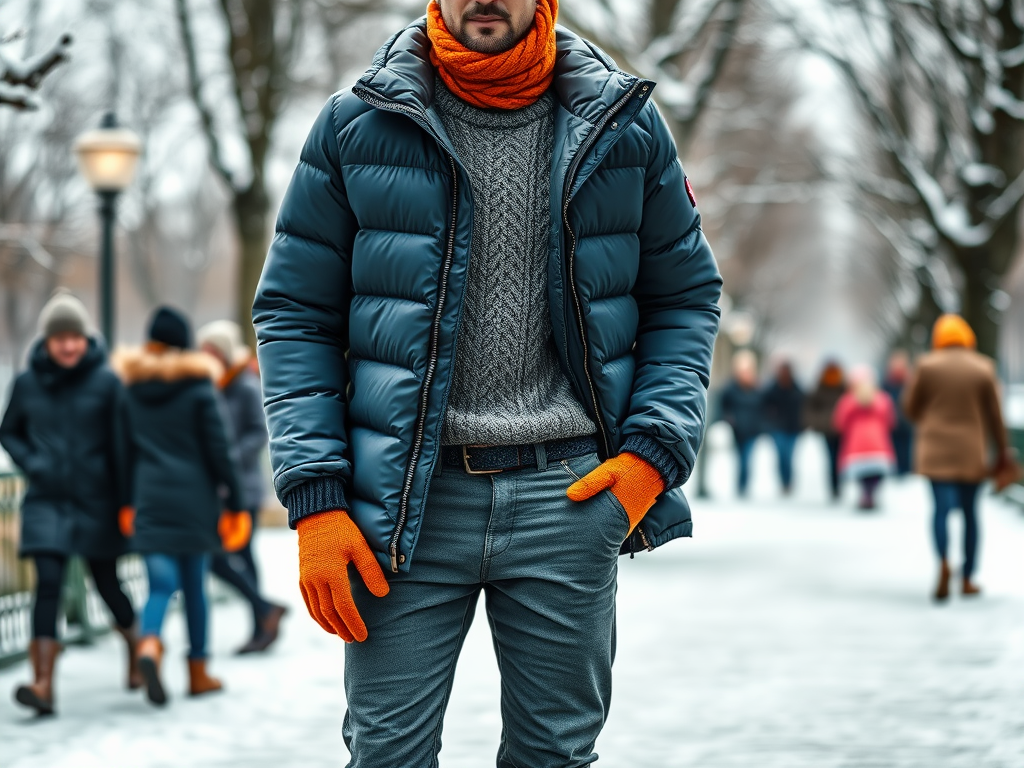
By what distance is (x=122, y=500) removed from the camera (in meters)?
6.54

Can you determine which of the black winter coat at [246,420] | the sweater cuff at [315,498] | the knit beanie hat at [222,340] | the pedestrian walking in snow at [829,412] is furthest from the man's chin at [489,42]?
the pedestrian walking in snow at [829,412]

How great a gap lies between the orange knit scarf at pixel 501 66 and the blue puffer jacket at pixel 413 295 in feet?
0.17

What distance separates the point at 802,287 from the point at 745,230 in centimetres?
3526

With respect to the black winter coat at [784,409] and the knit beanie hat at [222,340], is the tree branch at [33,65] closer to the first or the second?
the knit beanie hat at [222,340]

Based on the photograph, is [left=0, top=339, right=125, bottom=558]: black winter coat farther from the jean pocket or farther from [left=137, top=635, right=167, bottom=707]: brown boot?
the jean pocket

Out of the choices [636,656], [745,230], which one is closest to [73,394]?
[636,656]

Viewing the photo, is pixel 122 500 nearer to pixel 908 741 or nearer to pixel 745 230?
pixel 908 741

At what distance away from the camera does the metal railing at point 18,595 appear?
7203 millimetres

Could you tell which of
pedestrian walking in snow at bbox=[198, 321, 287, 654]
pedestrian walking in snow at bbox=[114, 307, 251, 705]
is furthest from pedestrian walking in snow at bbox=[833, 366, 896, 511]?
pedestrian walking in snow at bbox=[114, 307, 251, 705]

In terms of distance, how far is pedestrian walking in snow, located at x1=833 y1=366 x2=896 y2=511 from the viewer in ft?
51.7

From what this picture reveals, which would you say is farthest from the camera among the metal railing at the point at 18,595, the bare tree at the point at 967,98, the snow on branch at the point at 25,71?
the bare tree at the point at 967,98

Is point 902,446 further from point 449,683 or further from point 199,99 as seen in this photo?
point 449,683

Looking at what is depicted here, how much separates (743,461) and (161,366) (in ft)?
41.3

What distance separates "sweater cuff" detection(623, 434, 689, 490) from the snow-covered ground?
278 centimetres
